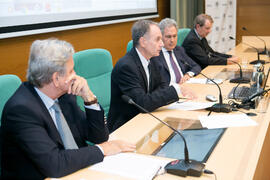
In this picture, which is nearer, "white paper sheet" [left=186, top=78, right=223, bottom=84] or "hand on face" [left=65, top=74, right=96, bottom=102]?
"hand on face" [left=65, top=74, right=96, bottom=102]

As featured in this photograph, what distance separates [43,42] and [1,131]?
426 millimetres

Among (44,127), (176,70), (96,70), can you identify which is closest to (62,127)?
(44,127)

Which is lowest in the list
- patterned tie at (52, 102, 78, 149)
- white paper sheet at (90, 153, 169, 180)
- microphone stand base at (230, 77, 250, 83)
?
microphone stand base at (230, 77, 250, 83)

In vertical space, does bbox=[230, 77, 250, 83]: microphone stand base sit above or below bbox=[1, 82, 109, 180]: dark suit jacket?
below

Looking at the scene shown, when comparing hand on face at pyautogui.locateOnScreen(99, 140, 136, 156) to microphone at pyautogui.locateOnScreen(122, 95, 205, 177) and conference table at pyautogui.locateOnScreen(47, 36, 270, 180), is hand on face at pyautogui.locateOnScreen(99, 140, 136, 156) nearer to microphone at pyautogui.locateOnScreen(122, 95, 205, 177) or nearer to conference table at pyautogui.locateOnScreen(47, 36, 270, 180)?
conference table at pyautogui.locateOnScreen(47, 36, 270, 180)

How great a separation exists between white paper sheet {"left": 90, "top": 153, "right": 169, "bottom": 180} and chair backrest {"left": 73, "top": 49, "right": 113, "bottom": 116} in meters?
0.95

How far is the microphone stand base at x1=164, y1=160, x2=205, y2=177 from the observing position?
1.24m

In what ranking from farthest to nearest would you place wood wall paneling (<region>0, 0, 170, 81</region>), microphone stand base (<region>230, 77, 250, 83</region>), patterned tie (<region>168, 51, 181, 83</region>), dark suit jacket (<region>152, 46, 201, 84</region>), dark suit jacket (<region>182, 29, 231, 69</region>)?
dark suit jacket (<region>182, 29, 231, 69</region>) → patterned tie (<region>168, 51, 181, 83</region>) → dark suit jacket (<region>152, 46, 201, 84</region>) → microphone stand base (<region>230, 77, 250, 83</region>) → wood wall paneling (<region>0, 0, 170, 81</region>)

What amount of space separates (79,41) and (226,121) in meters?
2.02

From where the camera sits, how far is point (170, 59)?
10.6ft

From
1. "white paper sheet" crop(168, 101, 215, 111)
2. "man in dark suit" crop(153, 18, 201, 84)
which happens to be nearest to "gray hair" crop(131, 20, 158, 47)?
"white paper sheet" crop(168, 101, 215, 111)

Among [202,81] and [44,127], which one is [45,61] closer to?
[44,127]

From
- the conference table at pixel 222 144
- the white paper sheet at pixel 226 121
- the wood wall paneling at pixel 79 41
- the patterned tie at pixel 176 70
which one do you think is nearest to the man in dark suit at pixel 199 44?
the patterned tie at pixel 176 70

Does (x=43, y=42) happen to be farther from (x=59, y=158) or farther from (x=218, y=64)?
(x=218, y=64)
